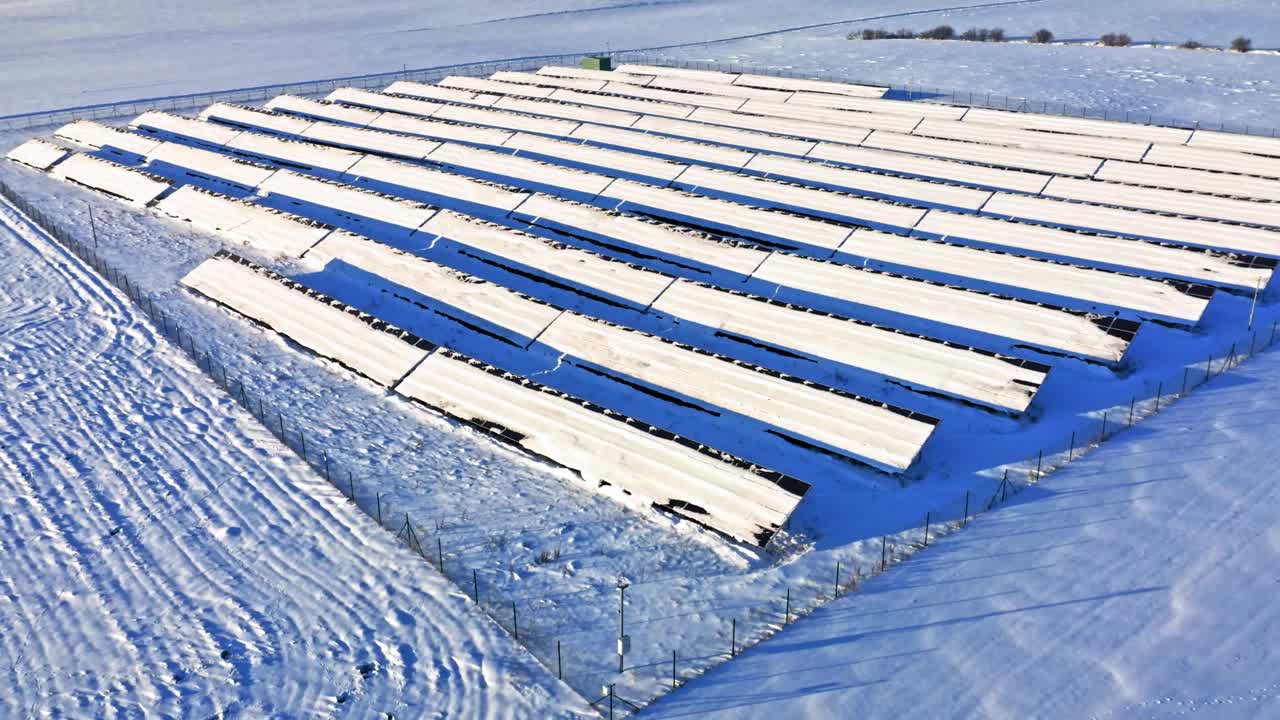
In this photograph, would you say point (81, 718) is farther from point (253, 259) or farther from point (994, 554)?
point (253, 259)

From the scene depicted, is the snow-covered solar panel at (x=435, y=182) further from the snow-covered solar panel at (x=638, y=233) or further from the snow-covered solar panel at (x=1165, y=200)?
the snow-covered solar panel at (x=1165, y=200)

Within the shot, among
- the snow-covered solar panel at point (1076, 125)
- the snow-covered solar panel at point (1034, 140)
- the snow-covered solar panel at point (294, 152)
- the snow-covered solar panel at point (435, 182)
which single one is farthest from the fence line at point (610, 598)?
the snow-covered solar panel at point (1076, 125)

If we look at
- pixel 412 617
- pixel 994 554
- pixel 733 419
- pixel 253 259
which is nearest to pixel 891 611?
pixel 994 554

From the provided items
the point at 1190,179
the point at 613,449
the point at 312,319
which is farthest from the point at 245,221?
the point at 1190,179

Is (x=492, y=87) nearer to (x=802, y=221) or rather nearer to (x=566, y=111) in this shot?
(x=566, y=111)

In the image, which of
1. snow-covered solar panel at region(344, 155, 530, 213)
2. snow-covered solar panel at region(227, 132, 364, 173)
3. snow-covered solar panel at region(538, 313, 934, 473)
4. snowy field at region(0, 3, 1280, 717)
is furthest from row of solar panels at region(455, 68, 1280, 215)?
snow-covered solar panel at region(538, 313, 934, 473)
